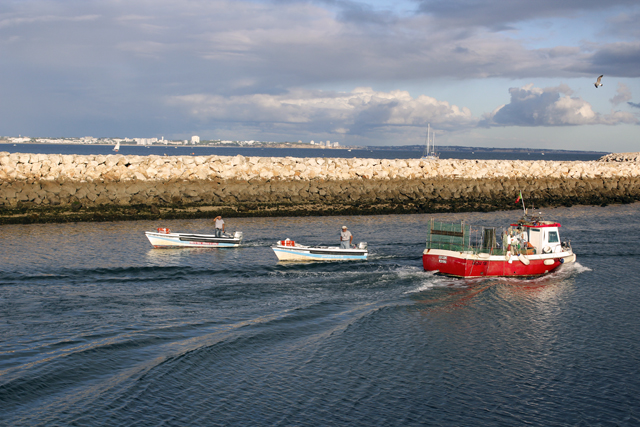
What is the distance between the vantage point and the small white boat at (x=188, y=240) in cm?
3020

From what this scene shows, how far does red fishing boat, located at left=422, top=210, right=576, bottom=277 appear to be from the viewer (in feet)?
78.7

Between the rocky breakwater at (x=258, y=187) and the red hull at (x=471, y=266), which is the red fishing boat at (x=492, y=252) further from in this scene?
the rocky breakwater at (x=258, y=187)

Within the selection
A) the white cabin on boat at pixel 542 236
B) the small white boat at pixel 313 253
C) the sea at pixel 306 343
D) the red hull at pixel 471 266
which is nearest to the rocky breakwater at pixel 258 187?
the sea at pixel 306 343

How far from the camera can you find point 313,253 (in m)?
26.8

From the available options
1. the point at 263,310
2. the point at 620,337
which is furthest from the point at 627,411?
the point at 263,310

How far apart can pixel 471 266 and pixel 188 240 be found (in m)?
15.9

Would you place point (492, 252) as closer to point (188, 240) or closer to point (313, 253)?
point (313, 253)

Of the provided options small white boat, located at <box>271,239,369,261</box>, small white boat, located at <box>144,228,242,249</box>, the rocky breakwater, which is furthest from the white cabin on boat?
the rocky breakwater

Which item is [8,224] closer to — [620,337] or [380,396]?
[380,396]

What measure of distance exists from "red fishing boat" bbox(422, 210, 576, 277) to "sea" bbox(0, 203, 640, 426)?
0.74 m

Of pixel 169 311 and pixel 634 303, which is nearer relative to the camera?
pixel 169 311

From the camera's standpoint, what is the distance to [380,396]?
13070 mm

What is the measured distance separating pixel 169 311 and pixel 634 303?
17706mm

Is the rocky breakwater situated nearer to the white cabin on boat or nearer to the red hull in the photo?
the white cabin on boat
